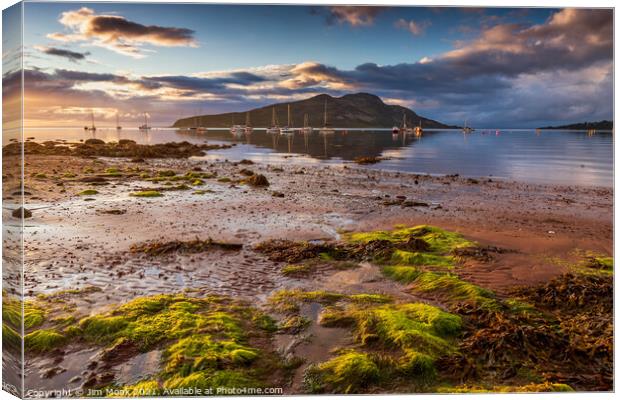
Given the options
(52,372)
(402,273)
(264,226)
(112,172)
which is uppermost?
(112,172)

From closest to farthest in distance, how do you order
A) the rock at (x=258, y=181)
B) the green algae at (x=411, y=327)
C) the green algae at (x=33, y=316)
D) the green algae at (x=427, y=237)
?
the green algae at (x=411, y=327), the green algae at (x=33, y=316), the green algae at (x=427, y=237), the rock at (x=258, y=181)

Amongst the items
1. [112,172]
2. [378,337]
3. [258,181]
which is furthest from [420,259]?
[112,172]

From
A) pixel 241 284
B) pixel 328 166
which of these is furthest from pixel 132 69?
pixel 328 166

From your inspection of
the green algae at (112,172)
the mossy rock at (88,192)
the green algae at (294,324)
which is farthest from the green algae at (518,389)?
the green algae at (112,172)

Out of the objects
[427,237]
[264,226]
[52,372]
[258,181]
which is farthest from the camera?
[258,181]

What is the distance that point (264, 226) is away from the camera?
11.3 m

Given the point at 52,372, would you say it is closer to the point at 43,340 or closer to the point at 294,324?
the point at 43,340

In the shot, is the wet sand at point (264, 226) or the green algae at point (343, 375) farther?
the wet sand at point (264, 226)

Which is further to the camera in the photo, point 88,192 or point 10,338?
point 88,192

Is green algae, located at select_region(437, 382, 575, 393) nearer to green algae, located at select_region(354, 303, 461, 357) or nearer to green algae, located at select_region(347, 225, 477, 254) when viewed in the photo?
green algae, located at select_region(354, 303, 461, 357)

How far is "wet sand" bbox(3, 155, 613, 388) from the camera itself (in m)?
7.48

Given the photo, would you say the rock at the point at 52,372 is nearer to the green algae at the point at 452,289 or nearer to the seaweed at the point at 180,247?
the seaweed at the point at 180,247

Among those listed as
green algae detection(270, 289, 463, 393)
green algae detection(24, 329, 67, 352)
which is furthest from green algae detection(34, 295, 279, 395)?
Answer: green algae detection(270, 289, 463, 393)

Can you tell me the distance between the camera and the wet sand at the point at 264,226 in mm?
7480
